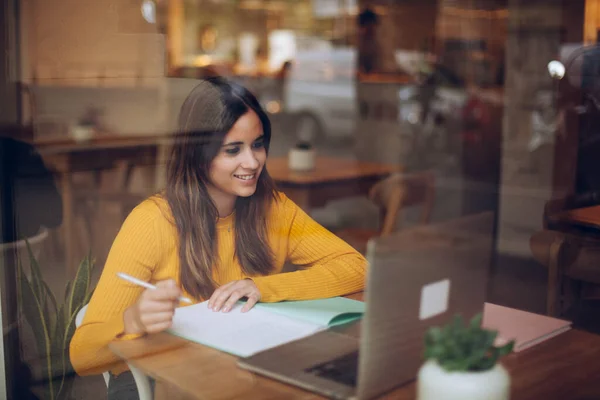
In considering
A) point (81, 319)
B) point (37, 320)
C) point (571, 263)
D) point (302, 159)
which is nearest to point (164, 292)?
point (81, 319)

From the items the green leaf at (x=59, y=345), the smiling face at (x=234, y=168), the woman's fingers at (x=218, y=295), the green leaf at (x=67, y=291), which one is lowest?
the green leaf at (x=59, y=345)

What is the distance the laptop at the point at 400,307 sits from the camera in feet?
3.41

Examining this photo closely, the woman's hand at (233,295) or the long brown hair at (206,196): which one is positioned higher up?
the long brown hair at (206,196)

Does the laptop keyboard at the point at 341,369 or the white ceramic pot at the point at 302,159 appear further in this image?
the white ceramic pot at the point at 302,159

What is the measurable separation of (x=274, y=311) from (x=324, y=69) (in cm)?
720

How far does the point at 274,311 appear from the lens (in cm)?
150

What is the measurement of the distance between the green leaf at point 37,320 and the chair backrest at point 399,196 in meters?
1.71

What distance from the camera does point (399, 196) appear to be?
143 inches

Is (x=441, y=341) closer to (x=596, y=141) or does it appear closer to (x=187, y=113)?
(x=187, y=113)

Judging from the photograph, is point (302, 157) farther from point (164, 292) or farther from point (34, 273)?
point (164, 292)

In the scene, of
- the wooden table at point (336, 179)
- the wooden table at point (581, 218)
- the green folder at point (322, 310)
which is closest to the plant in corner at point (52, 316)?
the green folder at point (322, 310)

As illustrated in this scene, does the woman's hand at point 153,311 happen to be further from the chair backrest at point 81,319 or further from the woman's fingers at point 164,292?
the chair backrest at point 81,319

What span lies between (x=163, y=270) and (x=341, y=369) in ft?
1.62

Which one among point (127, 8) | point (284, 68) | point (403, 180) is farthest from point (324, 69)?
point (127, 8)
